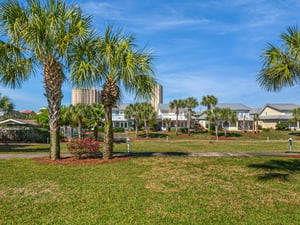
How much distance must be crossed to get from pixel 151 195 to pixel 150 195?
0.09 ft

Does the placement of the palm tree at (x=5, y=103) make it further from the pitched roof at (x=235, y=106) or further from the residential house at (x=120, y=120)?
the pitched roof at (x=235, y=106)

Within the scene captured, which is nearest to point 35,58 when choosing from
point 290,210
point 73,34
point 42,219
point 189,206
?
point 73,34

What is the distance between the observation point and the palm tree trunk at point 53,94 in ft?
41.1

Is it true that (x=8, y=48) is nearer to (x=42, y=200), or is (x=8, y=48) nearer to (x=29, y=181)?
(x=29, y=181)

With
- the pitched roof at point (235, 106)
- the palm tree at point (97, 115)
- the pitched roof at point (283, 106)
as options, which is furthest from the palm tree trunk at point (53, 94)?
the pitched roof at point (283, 106)

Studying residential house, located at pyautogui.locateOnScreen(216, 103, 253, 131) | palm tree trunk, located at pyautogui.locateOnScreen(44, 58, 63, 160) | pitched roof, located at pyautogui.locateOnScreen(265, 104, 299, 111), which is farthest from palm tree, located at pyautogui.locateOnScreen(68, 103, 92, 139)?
pitched roof, located at pyautogui.locateOnScreen(265, 104, 299, 111)

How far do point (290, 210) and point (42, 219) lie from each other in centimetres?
568

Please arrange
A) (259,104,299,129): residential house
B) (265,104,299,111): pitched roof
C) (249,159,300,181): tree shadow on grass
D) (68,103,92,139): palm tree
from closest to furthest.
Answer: (249,159,300,181): tree shadow on grass
(68,103,92,139): palm tree
(259,104,299,129): residential house
(265,104,299,111): pitched roof

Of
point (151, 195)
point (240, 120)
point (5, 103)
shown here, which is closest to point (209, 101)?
point (240, 120)

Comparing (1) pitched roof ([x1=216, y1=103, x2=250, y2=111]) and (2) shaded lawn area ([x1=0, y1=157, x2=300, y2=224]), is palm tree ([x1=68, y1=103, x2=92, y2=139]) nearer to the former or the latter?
(2) shaded lawn area ([x1=0, y1=157, x2=300, y2=224])

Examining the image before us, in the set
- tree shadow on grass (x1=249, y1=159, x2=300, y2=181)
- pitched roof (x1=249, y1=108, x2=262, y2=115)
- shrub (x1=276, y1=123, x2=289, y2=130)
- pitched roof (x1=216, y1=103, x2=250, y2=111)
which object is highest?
pitched roof (x1=216, y1=103, x2=250, y2=111)

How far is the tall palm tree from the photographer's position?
39.0 feet

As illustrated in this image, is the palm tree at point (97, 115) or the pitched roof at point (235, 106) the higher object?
the pitched roof at point (235, 106)

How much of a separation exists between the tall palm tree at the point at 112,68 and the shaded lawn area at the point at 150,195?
3.97 meters
